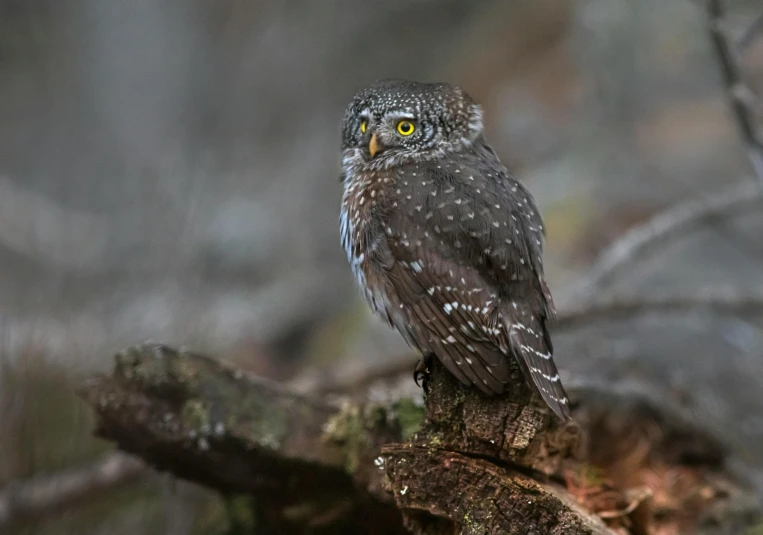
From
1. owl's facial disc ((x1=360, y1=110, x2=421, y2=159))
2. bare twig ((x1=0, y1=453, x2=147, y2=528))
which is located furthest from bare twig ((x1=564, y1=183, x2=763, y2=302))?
bare twig ((x1=0, y1=453, x2=147, y2=528))

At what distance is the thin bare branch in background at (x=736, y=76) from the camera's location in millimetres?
3738

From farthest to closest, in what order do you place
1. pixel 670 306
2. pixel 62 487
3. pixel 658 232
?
pixel 658 232 → pixel 670 306 → pixel 62 487

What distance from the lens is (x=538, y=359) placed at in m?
2.84

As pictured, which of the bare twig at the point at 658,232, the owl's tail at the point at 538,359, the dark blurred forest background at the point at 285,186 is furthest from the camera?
the bare twig at the point at 658,232

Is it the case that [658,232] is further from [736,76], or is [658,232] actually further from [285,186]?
[285,186]

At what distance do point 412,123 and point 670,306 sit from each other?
2.03 metres

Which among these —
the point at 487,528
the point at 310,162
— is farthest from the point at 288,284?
the point at 487,528

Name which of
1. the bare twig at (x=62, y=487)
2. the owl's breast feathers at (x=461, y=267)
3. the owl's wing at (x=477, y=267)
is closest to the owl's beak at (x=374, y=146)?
the owl's breast feathers at (x=461, y=267)

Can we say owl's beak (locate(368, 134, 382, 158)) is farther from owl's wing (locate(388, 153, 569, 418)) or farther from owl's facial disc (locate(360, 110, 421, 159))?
owl's wing (locate(388, 153, 569, 418))

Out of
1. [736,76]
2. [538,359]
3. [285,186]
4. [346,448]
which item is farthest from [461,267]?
[285,186]

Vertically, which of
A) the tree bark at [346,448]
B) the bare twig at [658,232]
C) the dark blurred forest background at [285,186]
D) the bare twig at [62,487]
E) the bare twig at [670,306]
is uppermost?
the dark blurred forest background at [285,186]

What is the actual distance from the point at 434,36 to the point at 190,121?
338 cm

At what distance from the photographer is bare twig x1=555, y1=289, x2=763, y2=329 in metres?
4.66

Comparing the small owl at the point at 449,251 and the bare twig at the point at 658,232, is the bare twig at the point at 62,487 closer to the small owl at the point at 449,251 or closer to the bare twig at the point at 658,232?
the small owl at the point at 449,251
